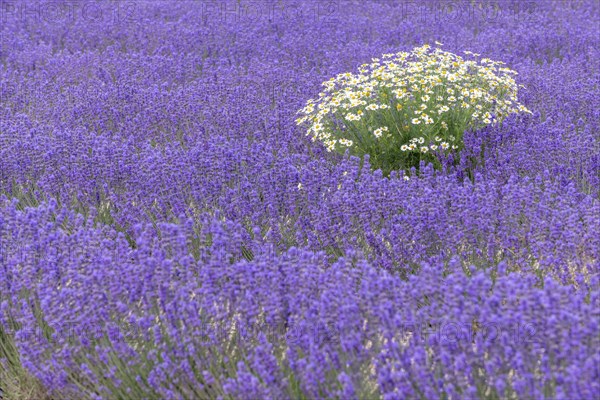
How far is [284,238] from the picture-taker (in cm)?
406

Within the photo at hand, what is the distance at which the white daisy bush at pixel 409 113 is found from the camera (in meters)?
5.11

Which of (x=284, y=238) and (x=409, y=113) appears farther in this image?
(x=409, y=113)

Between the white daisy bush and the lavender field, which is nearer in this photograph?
the lavender field

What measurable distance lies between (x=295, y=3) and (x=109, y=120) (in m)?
5.05

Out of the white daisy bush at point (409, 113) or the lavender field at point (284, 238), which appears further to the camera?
the white daisy bush at point (409, 113)

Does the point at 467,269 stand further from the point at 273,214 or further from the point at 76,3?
the point at 76,3

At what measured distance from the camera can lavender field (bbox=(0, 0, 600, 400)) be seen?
2543 millimetres

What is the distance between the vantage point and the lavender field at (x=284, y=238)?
2543 mm

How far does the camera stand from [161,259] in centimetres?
310

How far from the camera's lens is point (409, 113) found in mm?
5156

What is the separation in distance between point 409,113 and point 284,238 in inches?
60.7

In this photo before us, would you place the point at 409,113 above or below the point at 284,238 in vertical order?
above

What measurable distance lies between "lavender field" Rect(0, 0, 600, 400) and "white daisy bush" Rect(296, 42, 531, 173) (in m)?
0.03

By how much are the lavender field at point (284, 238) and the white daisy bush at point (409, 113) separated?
30 mm
